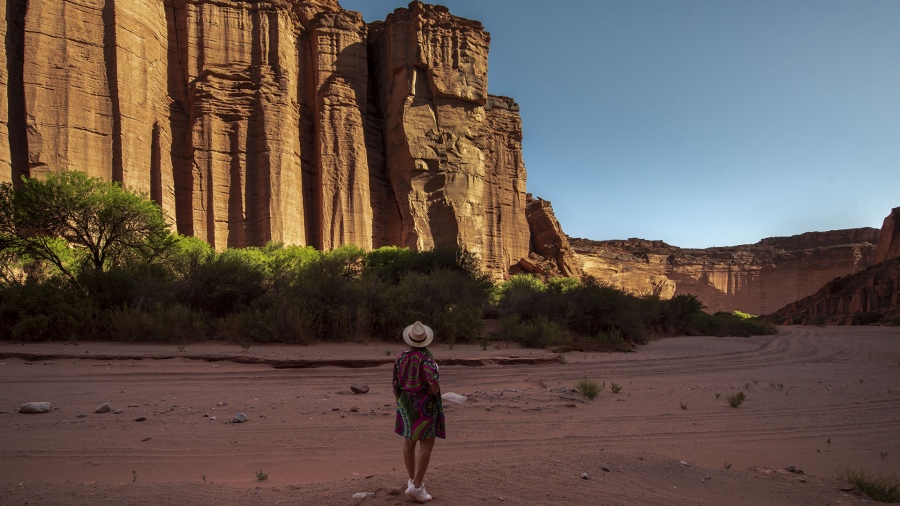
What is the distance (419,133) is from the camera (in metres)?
37.0

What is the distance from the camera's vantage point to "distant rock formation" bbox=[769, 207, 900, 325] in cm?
3456

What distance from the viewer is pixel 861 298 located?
3806 centimetres

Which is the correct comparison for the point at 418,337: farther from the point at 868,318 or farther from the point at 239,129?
the point at 868,318

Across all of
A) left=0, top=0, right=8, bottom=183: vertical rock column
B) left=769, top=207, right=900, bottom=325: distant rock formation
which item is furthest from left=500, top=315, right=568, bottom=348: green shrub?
left=769, top=207, right=900, bottom=325: distant rock formation

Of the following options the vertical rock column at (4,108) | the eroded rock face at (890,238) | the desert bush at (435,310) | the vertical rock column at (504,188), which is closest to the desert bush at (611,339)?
the desert bush at (435,310)

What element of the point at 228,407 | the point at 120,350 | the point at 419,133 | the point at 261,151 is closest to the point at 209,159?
the point at 261,151

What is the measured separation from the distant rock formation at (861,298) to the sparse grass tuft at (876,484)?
34.7 m

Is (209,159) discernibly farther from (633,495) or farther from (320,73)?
(633,495)

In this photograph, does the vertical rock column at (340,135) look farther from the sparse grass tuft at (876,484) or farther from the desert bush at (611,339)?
the sparse grass tuft at (876,484)

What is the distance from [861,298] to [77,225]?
47.2m

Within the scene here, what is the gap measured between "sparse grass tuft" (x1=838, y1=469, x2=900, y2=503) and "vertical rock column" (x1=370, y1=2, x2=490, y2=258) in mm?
32056

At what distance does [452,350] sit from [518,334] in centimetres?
254

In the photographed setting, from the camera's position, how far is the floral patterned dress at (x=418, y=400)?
3.60 metres

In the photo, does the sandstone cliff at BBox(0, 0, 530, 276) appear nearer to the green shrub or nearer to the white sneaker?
the green shrub
